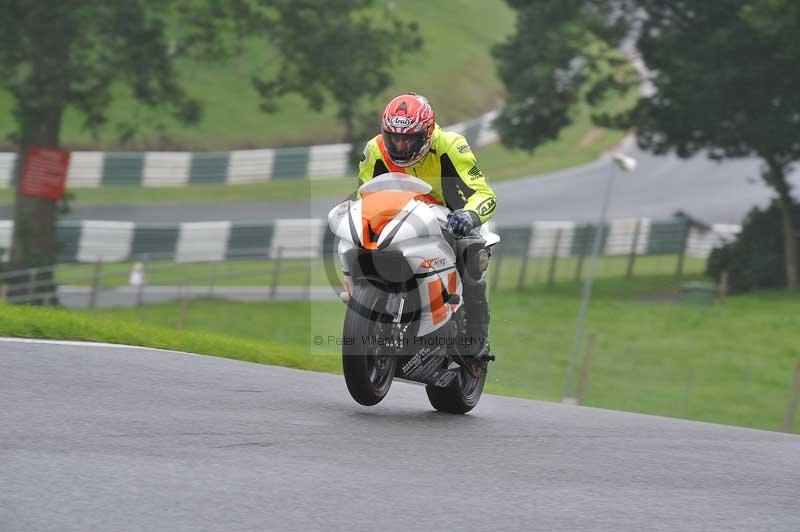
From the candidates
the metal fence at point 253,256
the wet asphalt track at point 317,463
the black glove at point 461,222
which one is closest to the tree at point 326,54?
the metal fence at point 253,256

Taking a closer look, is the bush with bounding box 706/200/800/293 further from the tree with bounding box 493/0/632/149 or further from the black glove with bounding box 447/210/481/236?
the black glove with bounding box 447/210/481/236

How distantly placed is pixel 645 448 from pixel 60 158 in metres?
21.2

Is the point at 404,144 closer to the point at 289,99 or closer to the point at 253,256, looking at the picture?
the point at 253,256

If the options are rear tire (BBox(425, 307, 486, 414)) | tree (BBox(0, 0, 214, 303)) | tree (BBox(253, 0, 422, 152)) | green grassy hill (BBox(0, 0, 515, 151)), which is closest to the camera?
rear tire (BBox(425, 307, 486, 414))

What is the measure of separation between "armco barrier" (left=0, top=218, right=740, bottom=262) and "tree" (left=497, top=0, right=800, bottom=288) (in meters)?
3.24

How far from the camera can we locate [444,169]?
341 inches

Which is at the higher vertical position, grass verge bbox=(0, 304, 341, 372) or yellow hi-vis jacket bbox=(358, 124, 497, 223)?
yellow hi-vis jacket bbox=(358, 124, 497, 223)

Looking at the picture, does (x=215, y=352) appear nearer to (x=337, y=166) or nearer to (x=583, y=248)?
(x=583, y=248)

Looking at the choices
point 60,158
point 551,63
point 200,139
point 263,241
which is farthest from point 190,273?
point 200,139

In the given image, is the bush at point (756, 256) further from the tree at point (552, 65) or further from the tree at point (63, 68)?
the tree at point (63, 68)

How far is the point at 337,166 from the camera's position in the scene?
4266cm

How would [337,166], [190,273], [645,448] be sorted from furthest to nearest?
[337,166] → [190,273] → [645,448]

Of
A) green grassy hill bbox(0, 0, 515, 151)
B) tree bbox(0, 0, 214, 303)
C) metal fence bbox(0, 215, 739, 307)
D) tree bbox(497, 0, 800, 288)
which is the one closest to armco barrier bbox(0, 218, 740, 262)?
metal fence bbox(0, 215, 739, 307)

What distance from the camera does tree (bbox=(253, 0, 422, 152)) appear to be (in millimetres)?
28438
